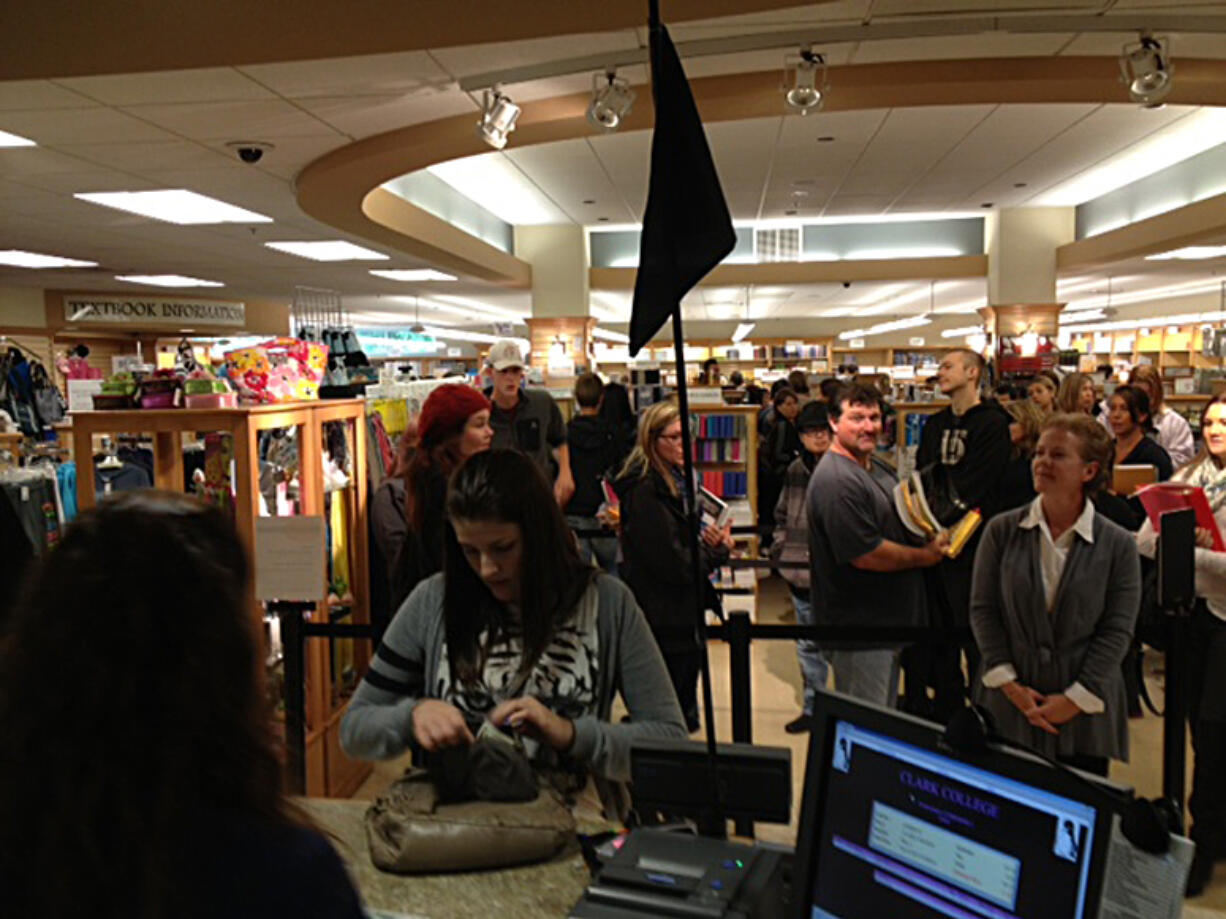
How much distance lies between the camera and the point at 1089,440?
266cm

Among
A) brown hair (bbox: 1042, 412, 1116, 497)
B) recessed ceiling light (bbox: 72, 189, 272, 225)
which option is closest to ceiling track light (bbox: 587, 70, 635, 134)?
brown hair (bbox: 1042, 412, 1116, 497)

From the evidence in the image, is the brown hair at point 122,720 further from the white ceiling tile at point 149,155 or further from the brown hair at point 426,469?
the white ceiling tile at point 149,155

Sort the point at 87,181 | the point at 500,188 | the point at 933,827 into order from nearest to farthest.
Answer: the point at 933,827 < the point at 87,181 < the point at 500,188

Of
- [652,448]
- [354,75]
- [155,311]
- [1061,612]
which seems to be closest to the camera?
[1061,612]

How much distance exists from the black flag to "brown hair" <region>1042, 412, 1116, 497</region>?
75.1 inches

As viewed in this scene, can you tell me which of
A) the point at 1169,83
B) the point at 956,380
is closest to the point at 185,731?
the point at 956,380

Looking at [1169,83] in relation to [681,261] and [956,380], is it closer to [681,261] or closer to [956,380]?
[956,380]

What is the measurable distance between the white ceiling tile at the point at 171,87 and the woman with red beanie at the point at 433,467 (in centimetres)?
237

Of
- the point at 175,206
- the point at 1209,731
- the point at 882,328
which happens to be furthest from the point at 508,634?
the point at 882,328

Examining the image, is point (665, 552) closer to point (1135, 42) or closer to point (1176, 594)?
point (1176, 594)

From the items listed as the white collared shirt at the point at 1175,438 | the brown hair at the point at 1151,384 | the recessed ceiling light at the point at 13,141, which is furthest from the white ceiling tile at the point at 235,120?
the white collared shirt at the point at 1175,438

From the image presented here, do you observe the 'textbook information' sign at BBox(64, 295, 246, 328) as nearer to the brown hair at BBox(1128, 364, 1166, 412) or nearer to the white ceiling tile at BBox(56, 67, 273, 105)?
the white ceiling tile at BBox(56, 67, 273, 105)

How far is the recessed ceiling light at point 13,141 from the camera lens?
5535 mm

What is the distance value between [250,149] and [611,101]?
8.71ft
